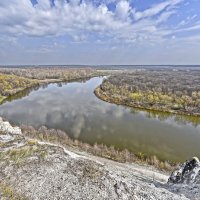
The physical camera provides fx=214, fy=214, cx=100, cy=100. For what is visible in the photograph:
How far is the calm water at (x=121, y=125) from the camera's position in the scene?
28.8 m

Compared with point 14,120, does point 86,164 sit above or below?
above

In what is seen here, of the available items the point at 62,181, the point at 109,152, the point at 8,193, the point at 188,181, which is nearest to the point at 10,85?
the point at 109,152

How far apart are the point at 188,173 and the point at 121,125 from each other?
75.6 ft

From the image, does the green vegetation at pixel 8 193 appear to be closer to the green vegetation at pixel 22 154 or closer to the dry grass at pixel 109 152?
the green vegetation at pixel 22 154

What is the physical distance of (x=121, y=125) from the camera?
38.4m

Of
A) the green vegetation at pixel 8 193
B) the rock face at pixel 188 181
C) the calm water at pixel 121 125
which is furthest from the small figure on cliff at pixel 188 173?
the green vegetation at pixel 8 193

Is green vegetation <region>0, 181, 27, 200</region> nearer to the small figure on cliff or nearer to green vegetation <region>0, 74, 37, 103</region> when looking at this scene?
the small figure on cliff

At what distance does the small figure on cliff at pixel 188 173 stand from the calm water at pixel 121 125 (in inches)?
378

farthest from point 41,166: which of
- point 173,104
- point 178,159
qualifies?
point 173,104

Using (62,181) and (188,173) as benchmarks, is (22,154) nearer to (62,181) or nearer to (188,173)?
(62,181)

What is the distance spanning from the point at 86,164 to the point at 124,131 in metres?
19.7

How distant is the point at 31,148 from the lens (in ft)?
58.7

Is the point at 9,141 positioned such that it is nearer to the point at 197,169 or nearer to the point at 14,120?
the point at 197,169

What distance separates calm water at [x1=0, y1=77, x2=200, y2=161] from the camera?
94.5 feet
